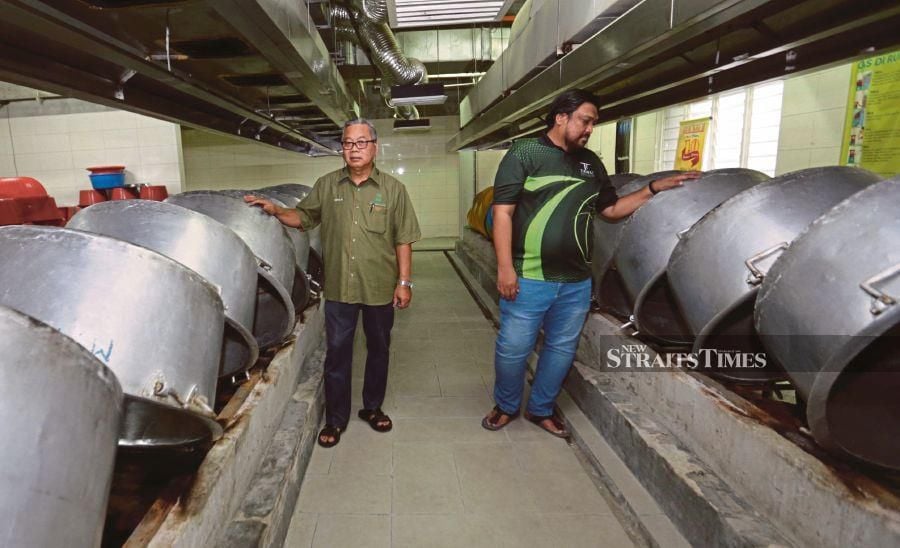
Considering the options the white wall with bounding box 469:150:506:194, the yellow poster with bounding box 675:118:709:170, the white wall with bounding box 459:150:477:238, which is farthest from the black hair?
the white wall with bounding box 469:150:506:194

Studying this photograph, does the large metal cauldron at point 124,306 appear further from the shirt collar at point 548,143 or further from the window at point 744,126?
the window at point 744,126

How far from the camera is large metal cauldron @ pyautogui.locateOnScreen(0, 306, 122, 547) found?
706mm

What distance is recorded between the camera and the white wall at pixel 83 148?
6.15 meters

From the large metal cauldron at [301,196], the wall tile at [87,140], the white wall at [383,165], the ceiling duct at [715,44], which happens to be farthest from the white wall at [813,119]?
the white wall at [383,165]

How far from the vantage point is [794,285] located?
1.34m

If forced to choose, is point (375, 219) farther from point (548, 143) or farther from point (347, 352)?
point (548, 143)

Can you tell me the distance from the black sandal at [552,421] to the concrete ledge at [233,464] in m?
1.29

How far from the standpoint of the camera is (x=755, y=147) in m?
4.48

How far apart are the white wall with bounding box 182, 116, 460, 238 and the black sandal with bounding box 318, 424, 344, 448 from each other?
8303 millimetres

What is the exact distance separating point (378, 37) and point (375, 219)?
3658mm

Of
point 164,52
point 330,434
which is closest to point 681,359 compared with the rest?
point 330,434

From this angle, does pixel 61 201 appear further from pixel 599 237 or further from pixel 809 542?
pixel 809 542

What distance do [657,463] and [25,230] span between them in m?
2.19

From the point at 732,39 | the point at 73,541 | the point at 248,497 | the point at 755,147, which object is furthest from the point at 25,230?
the point at 755,147
